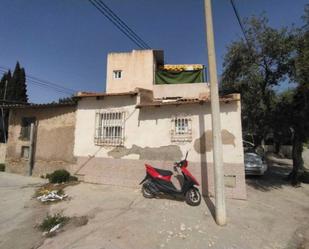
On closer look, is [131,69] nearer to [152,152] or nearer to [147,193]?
[152,152]

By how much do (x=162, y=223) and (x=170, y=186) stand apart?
1.81 meters

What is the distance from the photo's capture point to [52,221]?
541 cm

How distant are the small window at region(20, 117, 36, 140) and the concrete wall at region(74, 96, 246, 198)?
3.55 m

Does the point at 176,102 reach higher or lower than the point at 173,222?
higher

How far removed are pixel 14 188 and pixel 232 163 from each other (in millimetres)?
8321

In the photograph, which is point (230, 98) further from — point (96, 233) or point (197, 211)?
point (96, 233)

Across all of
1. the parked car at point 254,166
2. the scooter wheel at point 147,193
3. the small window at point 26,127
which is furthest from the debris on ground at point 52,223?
the parked car at point 254,166

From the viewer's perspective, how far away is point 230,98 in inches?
290

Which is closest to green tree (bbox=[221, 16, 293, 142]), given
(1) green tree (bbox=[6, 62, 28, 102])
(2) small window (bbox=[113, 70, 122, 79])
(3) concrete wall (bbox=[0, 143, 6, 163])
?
(2) small window (bbox=[113, 70, 122, 79])

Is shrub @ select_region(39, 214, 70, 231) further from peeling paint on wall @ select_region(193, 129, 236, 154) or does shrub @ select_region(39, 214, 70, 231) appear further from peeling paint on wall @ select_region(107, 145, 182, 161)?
peeling paint on wall @ select_region(193, 129, 236, 154)

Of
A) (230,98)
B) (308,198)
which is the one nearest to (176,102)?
(230,98)

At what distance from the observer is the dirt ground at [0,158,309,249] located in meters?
4.50

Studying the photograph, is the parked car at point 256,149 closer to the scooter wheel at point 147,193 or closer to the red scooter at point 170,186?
the red scooter at point 170,186

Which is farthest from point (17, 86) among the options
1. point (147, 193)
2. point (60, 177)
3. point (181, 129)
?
→ point (147, 193)
